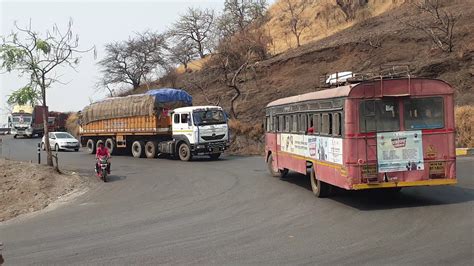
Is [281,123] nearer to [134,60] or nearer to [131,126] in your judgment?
[131,126]

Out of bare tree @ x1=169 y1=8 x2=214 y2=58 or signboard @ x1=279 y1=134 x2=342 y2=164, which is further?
bare tree @ x1=169 y1=8 x2=214 y2=58

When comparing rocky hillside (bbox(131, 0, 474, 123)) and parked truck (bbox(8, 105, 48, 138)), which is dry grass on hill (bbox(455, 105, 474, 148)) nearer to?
rocky hillside (bbox(131, 0, 474, 123))

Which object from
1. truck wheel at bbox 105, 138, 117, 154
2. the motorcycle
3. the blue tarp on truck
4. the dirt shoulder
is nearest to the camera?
the dirt shoulder

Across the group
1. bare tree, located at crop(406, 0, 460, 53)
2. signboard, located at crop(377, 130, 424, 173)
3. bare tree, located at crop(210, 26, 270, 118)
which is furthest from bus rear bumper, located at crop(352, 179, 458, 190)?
bare tree, located at crop(210, 26, 270, 118)

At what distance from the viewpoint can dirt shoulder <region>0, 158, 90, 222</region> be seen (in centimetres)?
1479

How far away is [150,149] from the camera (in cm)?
3064

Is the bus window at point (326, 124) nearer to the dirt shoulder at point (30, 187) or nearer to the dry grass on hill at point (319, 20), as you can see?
the dirt shoulder at point (30, 187)

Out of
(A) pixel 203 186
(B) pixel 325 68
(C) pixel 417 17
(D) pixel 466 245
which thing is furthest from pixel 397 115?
(C) pixel 417 17

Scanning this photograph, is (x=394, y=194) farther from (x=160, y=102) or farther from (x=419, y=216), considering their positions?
(x=160, y=102)

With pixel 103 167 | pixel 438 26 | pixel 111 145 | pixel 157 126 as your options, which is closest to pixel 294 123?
pixel 103 167

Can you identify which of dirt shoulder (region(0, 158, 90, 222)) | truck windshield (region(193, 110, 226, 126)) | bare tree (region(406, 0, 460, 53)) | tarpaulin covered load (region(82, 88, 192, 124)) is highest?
bare tree (region(406, 0, 460, 53))

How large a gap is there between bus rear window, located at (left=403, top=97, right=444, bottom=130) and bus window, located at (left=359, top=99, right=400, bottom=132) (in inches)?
10.3

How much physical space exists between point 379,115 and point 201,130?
1613cm

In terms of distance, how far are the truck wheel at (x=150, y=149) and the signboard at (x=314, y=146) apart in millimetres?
14766
